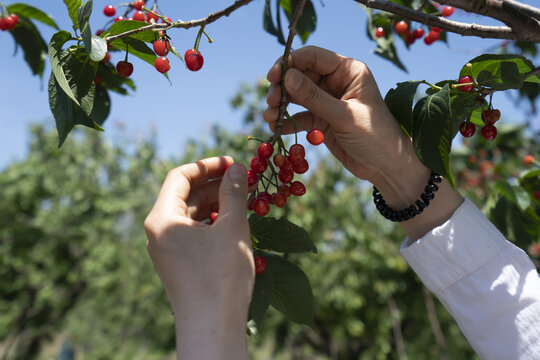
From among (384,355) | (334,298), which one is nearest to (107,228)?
(334,298)

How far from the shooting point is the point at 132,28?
1009 mm

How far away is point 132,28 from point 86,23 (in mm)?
196

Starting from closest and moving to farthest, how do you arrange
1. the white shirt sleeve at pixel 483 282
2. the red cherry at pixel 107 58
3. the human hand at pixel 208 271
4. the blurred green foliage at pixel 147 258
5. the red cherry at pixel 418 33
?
the human hand at pixel 208 271
the white shirt sleeve at pixel 483 282
the red cherry at pixel 107 58
the red cherry at pixel 418 33
the blurred green foliage at pixel 147 258

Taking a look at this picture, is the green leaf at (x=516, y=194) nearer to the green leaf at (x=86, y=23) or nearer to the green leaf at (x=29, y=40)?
the green leaf at (x=86, y=23)

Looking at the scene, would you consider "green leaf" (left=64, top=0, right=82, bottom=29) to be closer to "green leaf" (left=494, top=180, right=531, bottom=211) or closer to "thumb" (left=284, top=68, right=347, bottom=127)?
"thumb" (left=284, top=68, right=347, bottom=127)

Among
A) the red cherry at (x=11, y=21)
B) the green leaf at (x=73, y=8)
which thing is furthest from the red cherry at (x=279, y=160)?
the red cherry at (x=11, y=21)

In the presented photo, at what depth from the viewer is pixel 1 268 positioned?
370 inches

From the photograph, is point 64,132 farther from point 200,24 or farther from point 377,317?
point 377,317

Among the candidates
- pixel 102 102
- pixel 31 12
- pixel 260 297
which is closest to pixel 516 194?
pixel 260 297

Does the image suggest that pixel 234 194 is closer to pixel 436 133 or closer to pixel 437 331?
pixel 436 133

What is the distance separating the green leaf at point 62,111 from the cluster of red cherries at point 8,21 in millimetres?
998

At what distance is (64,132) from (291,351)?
24.6 ft

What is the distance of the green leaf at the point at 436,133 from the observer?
0.88 metres

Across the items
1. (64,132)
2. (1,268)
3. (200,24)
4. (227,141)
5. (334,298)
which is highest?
(200,24)
